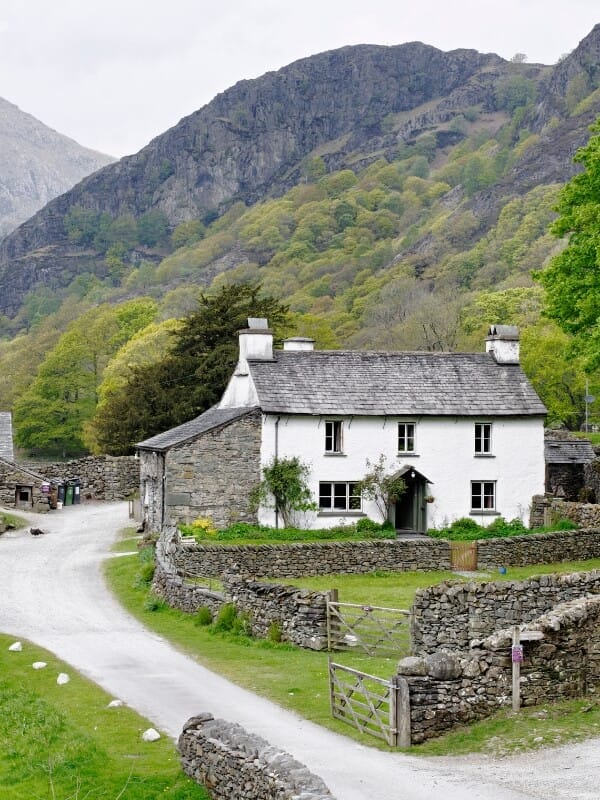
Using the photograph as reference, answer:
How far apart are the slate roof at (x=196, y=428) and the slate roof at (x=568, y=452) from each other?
15925 mm

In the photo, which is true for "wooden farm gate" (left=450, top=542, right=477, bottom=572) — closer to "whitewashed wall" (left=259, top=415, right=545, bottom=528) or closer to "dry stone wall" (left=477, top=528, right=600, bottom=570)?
"dry stone wall" (left=477, top=528, right=600, bottom=570)

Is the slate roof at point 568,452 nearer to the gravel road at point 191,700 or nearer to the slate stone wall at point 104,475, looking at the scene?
the gravel road at point 191,700

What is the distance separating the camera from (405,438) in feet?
142

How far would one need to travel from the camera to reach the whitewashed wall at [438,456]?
42.1 m

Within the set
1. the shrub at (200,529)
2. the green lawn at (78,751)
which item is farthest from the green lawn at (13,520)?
the green lawn at (78,751)

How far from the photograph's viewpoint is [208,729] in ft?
53.6

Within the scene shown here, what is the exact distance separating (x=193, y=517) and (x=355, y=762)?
2514 cm

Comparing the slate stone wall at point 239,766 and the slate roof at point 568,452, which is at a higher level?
the slate roof at point 568,452

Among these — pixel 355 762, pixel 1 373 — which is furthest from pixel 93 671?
pixel 1 373

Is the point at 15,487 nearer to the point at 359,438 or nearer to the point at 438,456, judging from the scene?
the point at 359,438

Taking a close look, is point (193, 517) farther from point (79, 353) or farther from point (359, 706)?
point (79, 353)

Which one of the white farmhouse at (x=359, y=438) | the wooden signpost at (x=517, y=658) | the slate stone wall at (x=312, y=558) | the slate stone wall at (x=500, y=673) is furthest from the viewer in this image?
the white farmhouse at (x=359, y=438)

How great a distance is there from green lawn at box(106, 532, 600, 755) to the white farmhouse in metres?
4.59

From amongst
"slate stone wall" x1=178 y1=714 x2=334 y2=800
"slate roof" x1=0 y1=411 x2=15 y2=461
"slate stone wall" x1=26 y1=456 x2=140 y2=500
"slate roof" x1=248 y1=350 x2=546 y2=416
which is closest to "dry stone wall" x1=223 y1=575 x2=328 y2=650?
"slate stone wall" x1=178 y1=714 x2=334 y2=800
